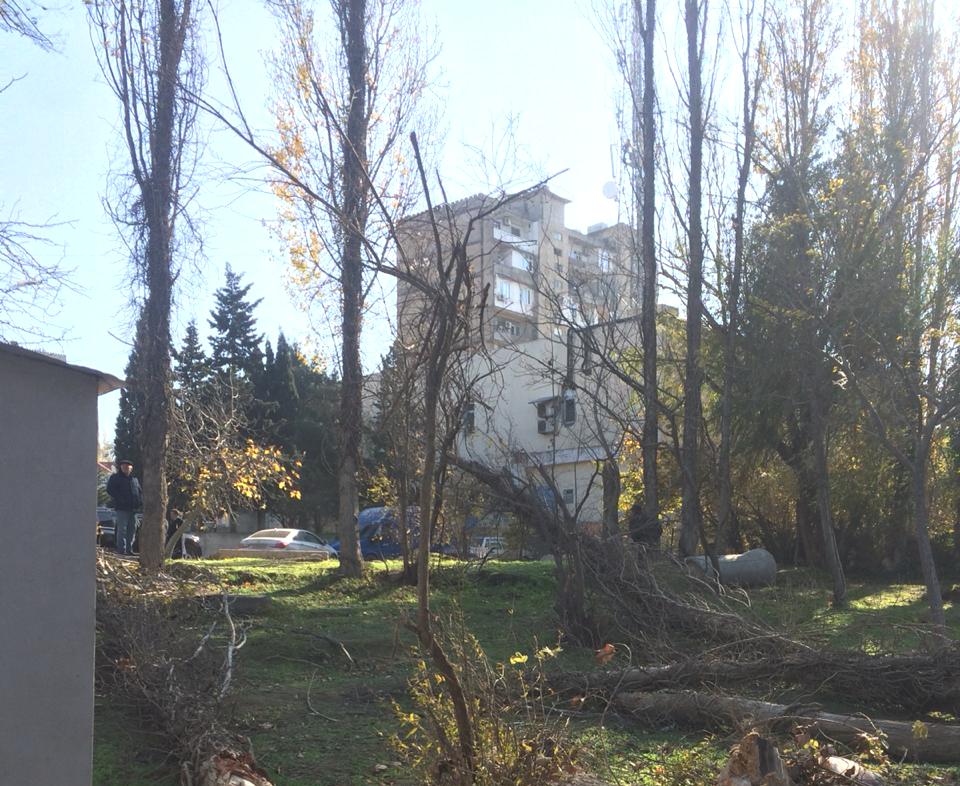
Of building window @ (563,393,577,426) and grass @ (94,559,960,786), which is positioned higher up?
building window @ (563,393,577,426)

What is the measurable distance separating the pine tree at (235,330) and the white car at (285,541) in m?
11.7

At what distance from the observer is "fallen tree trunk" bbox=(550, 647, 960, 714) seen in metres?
6.87

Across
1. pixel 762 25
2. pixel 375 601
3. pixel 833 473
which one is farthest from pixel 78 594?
pixel 833 473

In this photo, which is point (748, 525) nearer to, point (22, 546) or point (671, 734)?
point (671, 734)

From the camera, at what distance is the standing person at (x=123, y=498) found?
14773mm

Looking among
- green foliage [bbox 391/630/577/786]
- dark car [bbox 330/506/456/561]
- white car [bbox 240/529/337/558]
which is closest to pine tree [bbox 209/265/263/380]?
white car [bbox 240/529/337/558]

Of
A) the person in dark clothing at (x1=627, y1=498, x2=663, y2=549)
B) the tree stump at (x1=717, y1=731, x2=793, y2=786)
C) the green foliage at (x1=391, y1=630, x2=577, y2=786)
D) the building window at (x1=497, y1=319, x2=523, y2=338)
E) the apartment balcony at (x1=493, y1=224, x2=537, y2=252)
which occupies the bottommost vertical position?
the tree stump at (x1=717, y1=731, x2=793, y2=786)

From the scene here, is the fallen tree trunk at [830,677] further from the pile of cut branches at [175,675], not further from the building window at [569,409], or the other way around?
the building window at [569,409]

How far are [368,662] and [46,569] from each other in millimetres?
5176

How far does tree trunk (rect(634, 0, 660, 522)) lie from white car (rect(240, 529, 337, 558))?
519 inches

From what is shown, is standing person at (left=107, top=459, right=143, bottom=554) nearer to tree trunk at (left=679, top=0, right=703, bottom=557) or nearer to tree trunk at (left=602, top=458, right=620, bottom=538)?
tree trunk at (left=602, top=458, right=620, bottom=538)

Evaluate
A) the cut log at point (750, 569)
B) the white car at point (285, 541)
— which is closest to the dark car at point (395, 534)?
the cut log at point (750, 569)

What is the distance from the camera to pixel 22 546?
375cm

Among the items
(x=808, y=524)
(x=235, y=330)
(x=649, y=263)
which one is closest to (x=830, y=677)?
(x=649, y=263)
